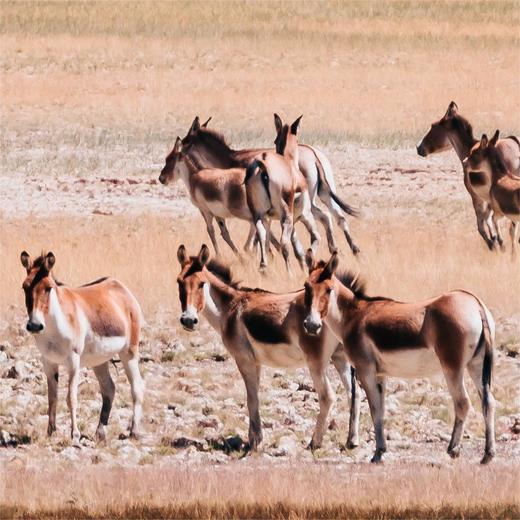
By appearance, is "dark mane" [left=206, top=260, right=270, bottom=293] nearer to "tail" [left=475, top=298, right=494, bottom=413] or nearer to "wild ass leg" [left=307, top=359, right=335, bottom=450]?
"wild ass leg" [left=307, top=359, right=335, bottom=450]

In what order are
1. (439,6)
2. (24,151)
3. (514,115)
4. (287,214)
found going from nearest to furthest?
1. (287,214)
2. (24,151)
3. (514,115)
4. (439,6)

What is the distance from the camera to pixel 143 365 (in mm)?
15898

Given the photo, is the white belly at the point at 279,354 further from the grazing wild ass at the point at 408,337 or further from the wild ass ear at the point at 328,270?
the wild ass ear at the point at 328,270

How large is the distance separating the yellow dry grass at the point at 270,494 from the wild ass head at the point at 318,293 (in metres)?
1.00

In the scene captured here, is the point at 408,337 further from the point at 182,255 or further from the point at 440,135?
the point at 440,135

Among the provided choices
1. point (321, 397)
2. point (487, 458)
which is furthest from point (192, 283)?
point (487, 458)

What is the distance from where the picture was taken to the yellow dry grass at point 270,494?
10.4m

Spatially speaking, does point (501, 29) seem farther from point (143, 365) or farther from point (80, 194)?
point (143, 365)

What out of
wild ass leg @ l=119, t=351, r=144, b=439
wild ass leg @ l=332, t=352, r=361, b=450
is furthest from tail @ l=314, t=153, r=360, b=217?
wild ass leg @ l=332, t=352, r=361, b=450

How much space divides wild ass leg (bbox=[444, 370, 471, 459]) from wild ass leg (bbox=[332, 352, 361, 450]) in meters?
0.85

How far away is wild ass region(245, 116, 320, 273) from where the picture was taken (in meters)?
19.7

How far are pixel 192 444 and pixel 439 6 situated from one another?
5160 cm

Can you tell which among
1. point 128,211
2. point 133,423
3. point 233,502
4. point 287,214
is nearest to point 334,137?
point 128,211

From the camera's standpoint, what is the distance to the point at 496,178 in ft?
68.4
